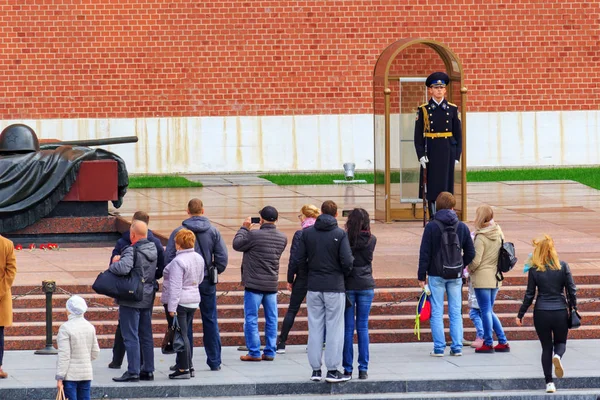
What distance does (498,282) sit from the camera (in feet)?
41.3

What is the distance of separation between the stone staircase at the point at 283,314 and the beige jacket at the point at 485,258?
1.05 meters

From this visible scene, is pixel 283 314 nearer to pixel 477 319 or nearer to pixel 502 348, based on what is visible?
pixel 477 319

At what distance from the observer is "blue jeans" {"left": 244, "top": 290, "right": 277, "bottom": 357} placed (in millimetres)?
12289

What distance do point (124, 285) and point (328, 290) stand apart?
1658mm

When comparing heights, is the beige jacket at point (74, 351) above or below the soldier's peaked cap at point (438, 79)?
below

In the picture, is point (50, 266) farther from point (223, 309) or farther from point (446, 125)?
point (446, 125)

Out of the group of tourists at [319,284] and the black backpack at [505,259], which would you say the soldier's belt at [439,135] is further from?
the black backpack at [505,259]

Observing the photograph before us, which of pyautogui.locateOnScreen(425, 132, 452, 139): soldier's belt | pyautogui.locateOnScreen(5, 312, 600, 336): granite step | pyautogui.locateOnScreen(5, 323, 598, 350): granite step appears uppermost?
pyautogui.locateOnScreen(425, 132, 452, 139): soldier's belt

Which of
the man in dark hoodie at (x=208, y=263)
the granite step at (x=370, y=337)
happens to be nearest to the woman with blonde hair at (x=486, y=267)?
the granite step at (x=370, y=337)

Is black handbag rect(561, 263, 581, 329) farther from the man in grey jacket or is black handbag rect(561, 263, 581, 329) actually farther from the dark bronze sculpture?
the dark bronze sculpture

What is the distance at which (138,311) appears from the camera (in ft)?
38.2

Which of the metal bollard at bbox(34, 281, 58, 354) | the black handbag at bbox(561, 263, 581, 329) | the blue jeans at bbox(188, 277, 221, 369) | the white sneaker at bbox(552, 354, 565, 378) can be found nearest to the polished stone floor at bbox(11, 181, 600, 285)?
the metal bollard at bbox(34, 281, 58, 354)

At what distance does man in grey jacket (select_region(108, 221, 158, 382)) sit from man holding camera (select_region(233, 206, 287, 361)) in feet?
3.20

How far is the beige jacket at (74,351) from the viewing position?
32.8ft
